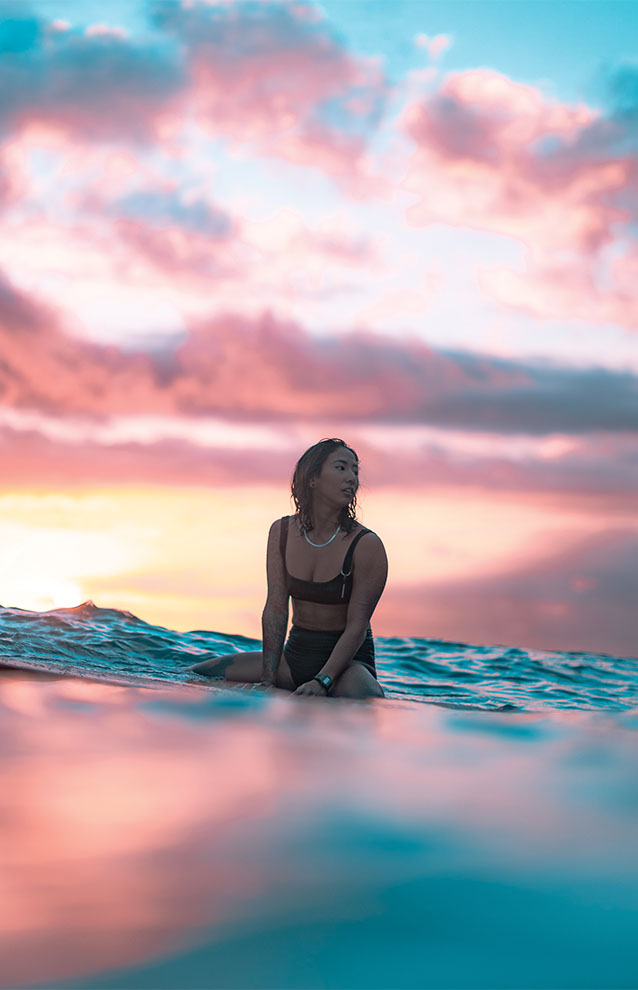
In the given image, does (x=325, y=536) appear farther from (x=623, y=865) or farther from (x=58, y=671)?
(x=623, y=865)

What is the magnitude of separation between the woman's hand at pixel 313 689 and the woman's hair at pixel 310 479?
109 centimetres

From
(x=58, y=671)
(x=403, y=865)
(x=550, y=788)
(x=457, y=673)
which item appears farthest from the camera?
(x=457, y=673)

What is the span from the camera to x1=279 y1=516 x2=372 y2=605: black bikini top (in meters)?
5.63

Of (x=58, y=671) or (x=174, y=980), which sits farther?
(x=58, y=671)

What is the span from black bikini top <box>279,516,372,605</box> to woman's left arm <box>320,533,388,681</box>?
42 mm

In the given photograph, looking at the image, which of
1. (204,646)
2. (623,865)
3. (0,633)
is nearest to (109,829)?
(623,865)

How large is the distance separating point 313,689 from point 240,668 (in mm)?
1392

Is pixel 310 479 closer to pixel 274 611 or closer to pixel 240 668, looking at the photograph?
pixel 274 611

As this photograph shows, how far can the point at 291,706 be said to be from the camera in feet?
11.8

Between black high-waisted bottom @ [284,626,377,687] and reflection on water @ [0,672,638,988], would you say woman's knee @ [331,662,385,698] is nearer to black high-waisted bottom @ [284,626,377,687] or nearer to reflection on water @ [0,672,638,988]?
black high-waisted bottom @ [284,626,377,687]

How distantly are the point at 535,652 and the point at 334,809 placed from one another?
550 inches

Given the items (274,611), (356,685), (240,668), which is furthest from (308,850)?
(240,668)

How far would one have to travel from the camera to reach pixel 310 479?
18.9 feet

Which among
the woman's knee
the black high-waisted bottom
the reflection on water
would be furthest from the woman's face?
the reflection on water
